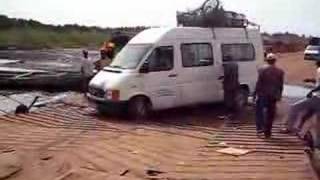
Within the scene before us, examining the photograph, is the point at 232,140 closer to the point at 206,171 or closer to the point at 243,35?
the point at 206,171

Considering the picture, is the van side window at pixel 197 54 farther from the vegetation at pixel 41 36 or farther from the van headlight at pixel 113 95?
the vegetation at pixel 41 36

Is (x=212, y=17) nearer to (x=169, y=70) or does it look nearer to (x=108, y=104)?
(x=169, y=70)

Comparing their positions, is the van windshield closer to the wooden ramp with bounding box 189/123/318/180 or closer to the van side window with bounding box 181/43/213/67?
the van side window with bounding box 181/43/213/67

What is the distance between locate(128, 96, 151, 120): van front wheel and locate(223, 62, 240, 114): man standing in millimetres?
2038

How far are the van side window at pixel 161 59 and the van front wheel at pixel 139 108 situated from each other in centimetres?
75

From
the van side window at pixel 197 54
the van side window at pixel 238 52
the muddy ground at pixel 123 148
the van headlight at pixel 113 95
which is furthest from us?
the van side window at pixel 238 52

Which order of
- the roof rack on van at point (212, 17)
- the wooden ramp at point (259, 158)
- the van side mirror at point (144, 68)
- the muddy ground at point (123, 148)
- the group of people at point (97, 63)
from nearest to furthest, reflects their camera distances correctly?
the wooden ramp at point (259, 158) < the muddy ground at point (123, 148) < the van side mirror at point (144, 68) < the roof rack on van at point (212, 17) < the group of people at point (97, 63)

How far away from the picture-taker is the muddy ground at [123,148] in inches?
339

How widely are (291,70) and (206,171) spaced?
1009 inches

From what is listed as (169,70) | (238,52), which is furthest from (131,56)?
(238,52)

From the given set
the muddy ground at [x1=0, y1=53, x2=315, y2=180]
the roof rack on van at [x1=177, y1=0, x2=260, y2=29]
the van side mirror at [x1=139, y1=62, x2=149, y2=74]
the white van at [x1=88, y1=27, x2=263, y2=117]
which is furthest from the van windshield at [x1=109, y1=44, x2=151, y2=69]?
the roof rack on van at [x1=177, y1=0, x2=260, y2=29]

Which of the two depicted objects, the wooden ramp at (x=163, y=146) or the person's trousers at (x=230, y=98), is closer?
the wooden ramp at (x=163, y=146)

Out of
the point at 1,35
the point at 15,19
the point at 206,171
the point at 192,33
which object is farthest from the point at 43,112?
the point at 15,19

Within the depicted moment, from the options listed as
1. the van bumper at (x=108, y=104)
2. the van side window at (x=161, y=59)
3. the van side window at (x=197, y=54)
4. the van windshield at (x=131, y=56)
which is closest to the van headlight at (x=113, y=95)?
the van bumper at (x=108, y=104)
